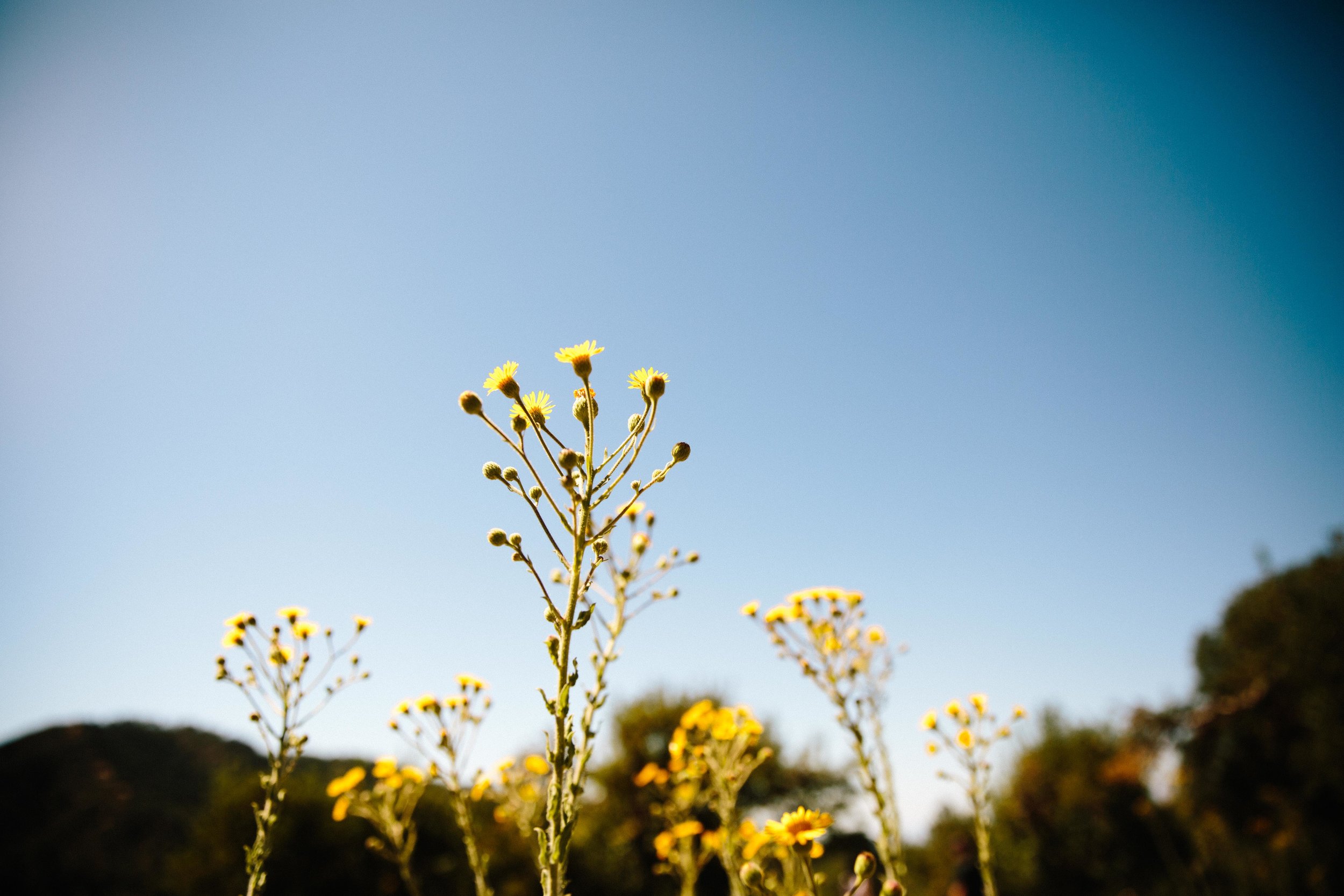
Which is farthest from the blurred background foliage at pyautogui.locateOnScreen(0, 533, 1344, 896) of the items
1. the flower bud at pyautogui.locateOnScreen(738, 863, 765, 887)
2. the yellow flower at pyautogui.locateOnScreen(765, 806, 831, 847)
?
the flower bud at pyautogui.locateOnScreen(738, 863, 765, 887)

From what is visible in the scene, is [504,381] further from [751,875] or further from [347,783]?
[347,783]

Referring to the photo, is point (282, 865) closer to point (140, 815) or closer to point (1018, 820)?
point (140, 815)

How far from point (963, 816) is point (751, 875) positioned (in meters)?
28.5

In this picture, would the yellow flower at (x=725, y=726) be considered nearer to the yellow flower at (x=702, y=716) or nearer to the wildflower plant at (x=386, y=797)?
the yellow flower at (x=702, y=716)

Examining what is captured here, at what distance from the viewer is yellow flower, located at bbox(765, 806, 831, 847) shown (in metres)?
1.88

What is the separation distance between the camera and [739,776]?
333cm

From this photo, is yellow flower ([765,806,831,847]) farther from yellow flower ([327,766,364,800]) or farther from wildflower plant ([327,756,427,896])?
yellow flower ([327,766,364,800])

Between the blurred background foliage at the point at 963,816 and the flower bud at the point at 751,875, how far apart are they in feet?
22.4

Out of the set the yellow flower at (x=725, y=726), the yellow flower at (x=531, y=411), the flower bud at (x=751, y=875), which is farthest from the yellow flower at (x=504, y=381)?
the yellow flower at (x=725, y=726)

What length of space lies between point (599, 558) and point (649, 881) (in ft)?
53.7

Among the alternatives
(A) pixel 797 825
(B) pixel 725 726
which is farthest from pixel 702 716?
(A) pixel 797 825

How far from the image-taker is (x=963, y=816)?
2309cm

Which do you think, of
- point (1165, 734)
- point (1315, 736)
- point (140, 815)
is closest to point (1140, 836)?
point (1165, 734)

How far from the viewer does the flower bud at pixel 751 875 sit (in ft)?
5.13
